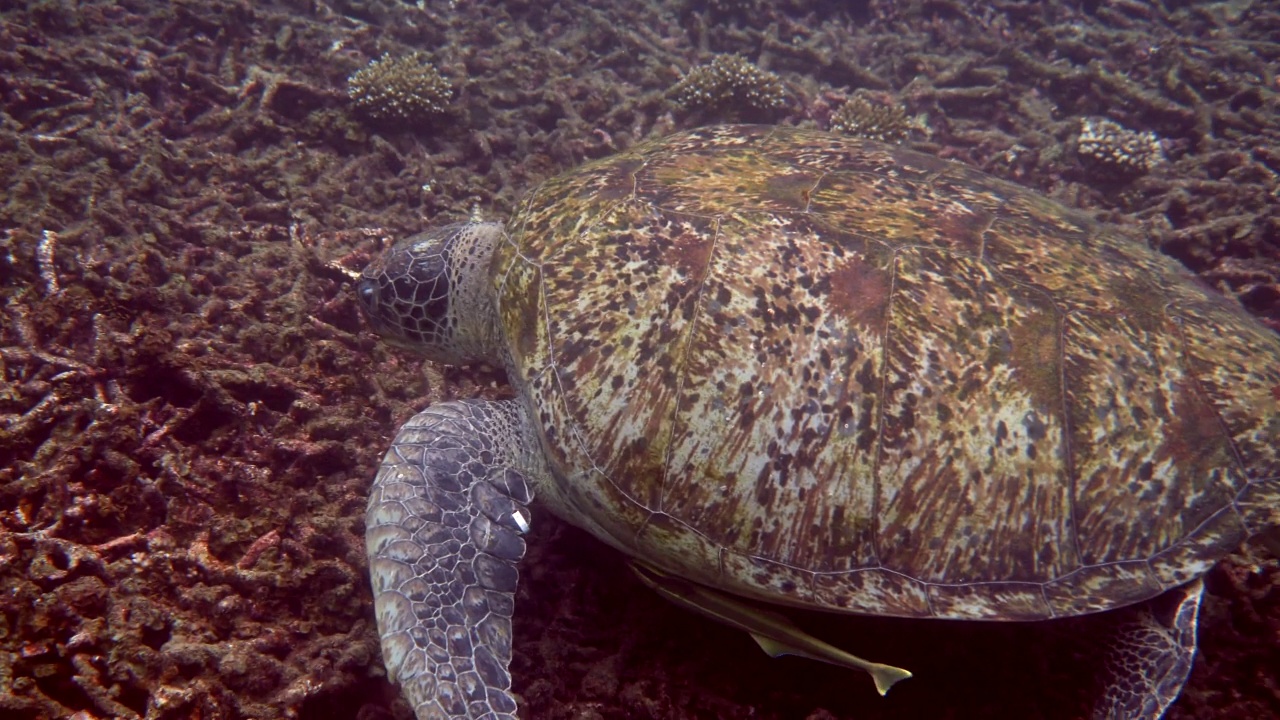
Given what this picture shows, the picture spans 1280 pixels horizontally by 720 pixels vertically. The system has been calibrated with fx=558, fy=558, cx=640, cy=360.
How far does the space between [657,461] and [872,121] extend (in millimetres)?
4597

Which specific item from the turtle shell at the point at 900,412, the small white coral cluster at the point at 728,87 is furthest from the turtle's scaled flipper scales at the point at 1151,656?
the small white coral cluster at the point at 728,87

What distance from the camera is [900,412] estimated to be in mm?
1915

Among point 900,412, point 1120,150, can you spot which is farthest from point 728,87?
point 900,412

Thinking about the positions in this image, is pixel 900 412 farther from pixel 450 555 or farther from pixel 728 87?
pixel 728 87

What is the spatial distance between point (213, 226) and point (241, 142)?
1.24m

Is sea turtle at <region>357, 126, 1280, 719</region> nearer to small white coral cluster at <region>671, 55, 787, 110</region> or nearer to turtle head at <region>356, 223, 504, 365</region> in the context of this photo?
turtle head at <region>356, 223, 504, 365</region>

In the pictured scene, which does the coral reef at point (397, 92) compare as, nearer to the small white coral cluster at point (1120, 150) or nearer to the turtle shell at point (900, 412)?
the turtle shell at point (900, 412)

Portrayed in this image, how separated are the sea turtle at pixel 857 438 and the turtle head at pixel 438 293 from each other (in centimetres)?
62

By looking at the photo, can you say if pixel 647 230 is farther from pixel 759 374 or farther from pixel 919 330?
pixel 919 330

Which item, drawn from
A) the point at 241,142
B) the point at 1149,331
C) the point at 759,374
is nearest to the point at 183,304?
the point at 241,142

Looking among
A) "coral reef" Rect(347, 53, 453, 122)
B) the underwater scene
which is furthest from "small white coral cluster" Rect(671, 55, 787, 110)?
the underwater scene

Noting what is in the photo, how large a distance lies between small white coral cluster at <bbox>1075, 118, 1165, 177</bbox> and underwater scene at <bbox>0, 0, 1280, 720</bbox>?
315 centimetres

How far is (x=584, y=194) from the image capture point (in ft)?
8.57

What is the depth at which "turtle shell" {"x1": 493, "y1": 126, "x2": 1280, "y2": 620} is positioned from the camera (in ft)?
6.19
